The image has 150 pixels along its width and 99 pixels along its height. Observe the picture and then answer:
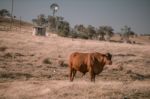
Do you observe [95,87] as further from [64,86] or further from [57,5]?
[57,5]

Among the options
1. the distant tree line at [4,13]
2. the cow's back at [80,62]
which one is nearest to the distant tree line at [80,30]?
the distant tree line at [4,13]

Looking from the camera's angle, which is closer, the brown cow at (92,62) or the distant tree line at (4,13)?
the brown cow at (92,62)

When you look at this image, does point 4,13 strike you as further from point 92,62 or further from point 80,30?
point 92,62

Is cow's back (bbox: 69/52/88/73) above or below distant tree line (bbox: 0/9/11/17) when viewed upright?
below

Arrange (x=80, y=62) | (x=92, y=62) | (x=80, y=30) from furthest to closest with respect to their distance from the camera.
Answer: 1. (x=80, y=30)
2. (x=80, y=62)
3. (x=92, y=62)

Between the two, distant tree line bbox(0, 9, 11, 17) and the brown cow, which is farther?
distant tree line bbox(0, 9, 11, 17)

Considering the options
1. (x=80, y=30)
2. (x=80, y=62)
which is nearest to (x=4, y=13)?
(x=80, y=30)

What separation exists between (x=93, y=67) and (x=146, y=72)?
A: 32.4 feet

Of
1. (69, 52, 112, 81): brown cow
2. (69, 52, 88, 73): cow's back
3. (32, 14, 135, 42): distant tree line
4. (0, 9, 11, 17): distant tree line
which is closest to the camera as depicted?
(69, 52, 112, 81): brown cow

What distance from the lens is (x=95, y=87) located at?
12.6m

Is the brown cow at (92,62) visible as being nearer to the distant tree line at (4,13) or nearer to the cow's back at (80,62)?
the cow's back at (80,62)

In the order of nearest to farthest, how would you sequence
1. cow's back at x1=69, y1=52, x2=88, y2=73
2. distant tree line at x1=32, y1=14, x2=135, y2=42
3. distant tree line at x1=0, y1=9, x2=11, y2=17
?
1. cow's back at x1=69, y1=52, x2=88, y2=73
2. distant tree line at x1=32, y1=14, x2=135, y2=42
3. distant tree line at x1=0, y1=9, x2=11, y2=17

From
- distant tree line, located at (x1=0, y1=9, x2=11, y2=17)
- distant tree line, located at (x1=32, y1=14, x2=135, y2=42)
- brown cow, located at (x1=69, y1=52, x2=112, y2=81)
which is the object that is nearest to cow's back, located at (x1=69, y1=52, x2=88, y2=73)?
brown cow, located at (x1=69, y1=52, x2=112, y2=81)

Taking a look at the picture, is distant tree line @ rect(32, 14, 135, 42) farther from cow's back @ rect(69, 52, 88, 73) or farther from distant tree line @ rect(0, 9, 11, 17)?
cow's back @ rect(69, 52, 88, 73)
